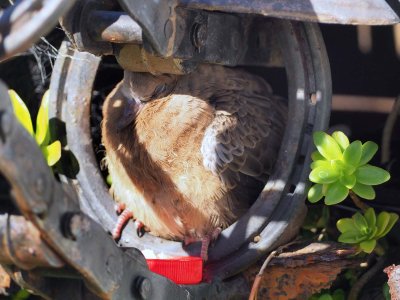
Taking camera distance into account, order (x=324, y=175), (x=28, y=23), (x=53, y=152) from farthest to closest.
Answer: (x=53, y=152) → (x=324, y=175) → (x=28, y=23)

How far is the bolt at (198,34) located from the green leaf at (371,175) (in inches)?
16.5

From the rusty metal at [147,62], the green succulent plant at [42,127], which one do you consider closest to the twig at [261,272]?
the rusty metal at [147,62]

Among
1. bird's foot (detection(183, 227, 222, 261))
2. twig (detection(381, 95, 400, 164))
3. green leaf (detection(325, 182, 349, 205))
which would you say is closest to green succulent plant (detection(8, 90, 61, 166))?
bird's foot (detection(183, 227, 222, 261))

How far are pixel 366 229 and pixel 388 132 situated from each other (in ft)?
1.58

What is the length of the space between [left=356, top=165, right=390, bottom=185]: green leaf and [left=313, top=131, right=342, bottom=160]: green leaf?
5 centimetres

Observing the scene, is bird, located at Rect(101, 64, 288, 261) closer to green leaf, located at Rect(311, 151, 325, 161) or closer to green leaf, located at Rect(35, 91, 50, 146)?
green leaf, located at Rect(35, 91, 50, 146)

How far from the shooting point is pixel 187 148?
6.07ft

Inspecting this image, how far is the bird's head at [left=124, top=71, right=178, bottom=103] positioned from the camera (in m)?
1.86

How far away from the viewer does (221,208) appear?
1.90m

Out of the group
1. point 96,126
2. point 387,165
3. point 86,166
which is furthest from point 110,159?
point 387,165

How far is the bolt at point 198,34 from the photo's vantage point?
1547mm

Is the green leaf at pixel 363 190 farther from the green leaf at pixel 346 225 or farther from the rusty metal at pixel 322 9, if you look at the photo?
the rusty metal at pixel 322 9

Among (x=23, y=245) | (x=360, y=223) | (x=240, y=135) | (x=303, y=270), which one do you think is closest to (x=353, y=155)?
(x=360, y=223)

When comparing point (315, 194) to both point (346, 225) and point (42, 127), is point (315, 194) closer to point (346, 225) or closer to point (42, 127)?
point (346, 225)
